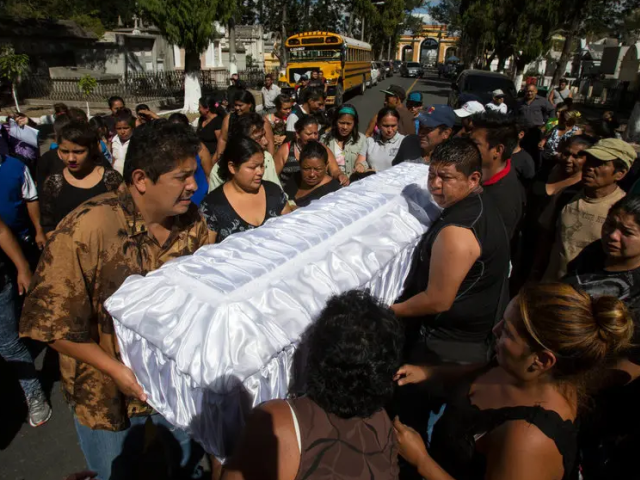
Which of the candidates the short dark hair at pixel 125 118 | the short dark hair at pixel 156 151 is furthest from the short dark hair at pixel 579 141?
the short dark hair at pixel 125 118

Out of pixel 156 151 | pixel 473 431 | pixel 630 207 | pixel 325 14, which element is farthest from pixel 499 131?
pixel 325 14

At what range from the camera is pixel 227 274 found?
4.63 feet

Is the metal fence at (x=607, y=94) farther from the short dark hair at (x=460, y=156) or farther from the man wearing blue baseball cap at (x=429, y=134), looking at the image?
the short dark hair at (x=460, y=156)

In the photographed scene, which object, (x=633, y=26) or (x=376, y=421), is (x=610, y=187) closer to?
(x=376, y=421)

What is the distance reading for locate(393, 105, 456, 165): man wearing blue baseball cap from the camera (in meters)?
3.78

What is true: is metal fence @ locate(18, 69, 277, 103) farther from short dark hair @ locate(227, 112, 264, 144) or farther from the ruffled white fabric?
the ruffled white fabric

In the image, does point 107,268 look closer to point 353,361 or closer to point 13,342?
point 353,361

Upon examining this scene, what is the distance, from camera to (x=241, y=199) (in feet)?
8.30

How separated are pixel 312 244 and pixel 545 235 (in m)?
2.36

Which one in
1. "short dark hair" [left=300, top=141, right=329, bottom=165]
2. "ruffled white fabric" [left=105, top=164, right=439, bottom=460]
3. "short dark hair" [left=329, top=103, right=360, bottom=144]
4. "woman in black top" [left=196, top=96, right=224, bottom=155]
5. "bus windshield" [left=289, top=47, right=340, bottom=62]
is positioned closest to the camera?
"ruffled white fabric" [left=105, top=164, right=439, bottom=460]

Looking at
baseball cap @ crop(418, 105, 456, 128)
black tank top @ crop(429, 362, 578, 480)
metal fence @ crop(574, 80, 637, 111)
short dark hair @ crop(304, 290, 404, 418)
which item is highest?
metal fence @ crop(574, 80, 637, 111)

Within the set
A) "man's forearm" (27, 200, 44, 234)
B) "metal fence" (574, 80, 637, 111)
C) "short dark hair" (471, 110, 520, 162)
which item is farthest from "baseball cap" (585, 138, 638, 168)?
"metal fence" (574, 80, 637, 111)

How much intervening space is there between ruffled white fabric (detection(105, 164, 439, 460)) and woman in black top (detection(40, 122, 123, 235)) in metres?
1.76

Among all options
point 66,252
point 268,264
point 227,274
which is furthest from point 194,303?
point 66,252
